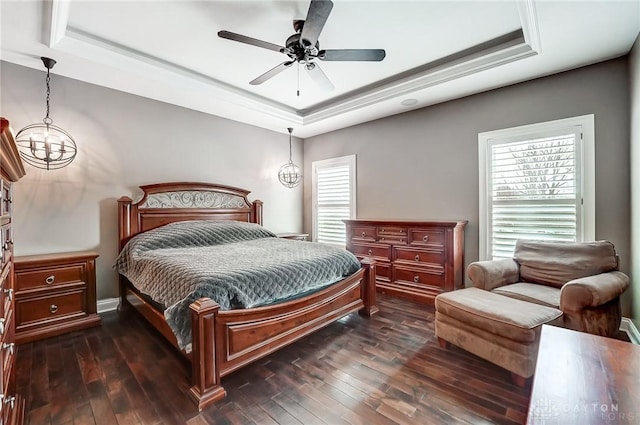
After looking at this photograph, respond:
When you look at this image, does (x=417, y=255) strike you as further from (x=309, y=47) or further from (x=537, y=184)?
(x=309, y=47)

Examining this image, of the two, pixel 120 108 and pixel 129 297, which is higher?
pixel 120 108

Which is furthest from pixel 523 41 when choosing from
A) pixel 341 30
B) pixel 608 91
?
pixel 341 30

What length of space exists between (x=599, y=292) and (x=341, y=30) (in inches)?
111

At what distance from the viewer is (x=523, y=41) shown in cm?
253

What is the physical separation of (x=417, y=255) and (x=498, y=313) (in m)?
1.58

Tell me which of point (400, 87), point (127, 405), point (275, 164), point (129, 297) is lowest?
point (127, 405)

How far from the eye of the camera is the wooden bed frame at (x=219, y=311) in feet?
5.79

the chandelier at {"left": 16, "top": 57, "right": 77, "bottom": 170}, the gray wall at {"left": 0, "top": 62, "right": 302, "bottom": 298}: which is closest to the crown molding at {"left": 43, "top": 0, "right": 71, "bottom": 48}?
the chandelier at {"left": 16, "top": 57, "right": 77, "bottom": 170}

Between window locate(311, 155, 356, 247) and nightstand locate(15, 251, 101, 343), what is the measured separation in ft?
11.1

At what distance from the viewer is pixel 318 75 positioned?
8.43ft

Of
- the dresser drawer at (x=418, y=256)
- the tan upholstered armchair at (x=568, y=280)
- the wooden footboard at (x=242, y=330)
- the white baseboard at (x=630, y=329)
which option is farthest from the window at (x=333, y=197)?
the white baseboard at (x=630, y=329)

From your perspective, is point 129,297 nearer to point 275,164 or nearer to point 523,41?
point 275,164

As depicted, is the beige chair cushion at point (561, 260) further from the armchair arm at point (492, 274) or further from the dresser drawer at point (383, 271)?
the dresser drawer at point (383, 271)

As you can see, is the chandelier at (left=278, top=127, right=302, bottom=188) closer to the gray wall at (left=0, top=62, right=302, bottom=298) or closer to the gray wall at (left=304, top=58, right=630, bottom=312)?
the gray wall at (left=304, top=58, right=630, bottom=312)
